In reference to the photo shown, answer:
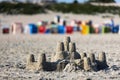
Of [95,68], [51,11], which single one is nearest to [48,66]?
[95,68]

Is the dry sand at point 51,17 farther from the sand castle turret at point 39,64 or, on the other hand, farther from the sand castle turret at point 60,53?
the sand castle turret at point 39,64

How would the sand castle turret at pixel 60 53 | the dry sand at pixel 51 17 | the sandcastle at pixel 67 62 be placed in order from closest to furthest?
the sandcastle at pixel 67 62 < the sand castle turret at pixel 60 53 < the dry sand at pixel 51 17

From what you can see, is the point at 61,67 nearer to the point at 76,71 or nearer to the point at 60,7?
the point at 76,71

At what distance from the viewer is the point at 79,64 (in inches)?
392

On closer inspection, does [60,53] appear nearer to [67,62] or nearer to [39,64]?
[67,62]

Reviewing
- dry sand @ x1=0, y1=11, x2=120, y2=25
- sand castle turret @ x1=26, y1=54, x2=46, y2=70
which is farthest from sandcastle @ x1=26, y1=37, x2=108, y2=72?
dry sand @ x1=0, y1=11, x2=120, y2=25

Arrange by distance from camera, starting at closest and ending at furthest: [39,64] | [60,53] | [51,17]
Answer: [39,64] < [60,53] < [51,17]

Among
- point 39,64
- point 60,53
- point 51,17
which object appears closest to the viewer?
point 39,64

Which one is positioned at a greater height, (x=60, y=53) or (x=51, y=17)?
(x=60, y=53)

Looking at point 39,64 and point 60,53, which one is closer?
point 39,64

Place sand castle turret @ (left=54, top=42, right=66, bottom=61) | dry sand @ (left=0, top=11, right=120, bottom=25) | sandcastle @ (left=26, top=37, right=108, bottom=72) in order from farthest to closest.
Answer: dry sand @ (left=0, top=11, right=120, bottom=25)
sand castle turret @ (left=54, top=42, right=66, bottom=61)
sandcastle @ (left=26, top=37, right=108, bottom=72)

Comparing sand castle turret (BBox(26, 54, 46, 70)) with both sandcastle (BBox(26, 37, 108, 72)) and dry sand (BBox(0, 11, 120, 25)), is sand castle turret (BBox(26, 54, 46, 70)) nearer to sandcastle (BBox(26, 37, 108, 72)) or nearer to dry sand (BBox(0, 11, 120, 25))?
sandcastle (BBox(26, 37, 108, 72))

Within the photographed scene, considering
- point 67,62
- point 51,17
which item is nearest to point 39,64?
point 67,62

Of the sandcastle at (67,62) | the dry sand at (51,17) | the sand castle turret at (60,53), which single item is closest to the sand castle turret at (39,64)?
the sandcastle at (67,62)
